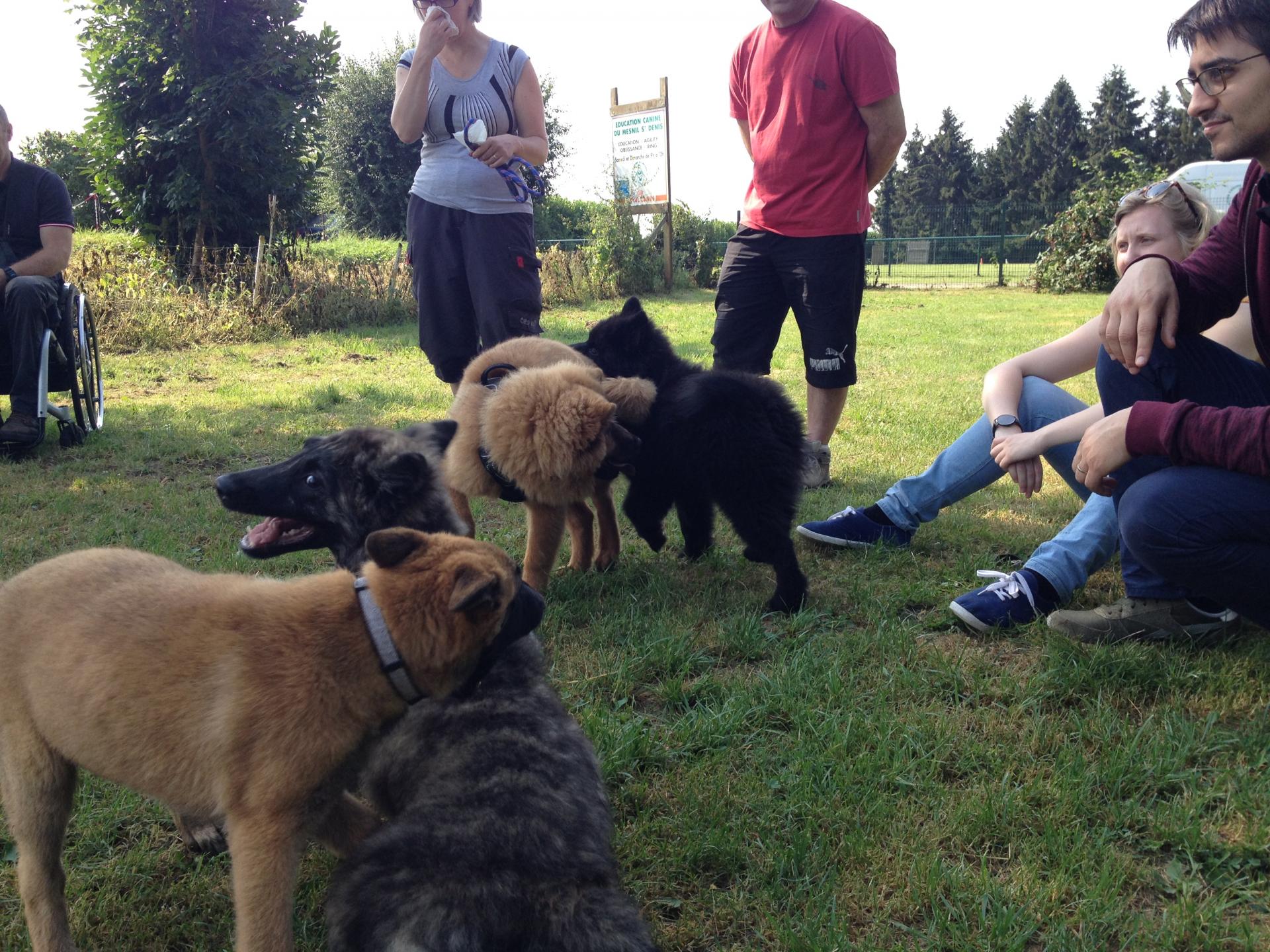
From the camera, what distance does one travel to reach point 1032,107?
65.2 metres

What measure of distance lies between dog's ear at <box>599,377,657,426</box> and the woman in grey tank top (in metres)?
1.16

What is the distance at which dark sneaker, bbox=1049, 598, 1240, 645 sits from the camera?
10.5ft

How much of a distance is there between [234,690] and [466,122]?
3.86 metres

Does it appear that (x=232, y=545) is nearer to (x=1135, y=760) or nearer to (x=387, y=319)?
(x=1135, y=760)

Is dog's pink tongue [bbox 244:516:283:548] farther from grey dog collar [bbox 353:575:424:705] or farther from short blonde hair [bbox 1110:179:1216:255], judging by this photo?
short blonde hair [bbox 1110:179:1216:255]

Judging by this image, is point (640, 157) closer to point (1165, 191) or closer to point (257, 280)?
point (257, 280)

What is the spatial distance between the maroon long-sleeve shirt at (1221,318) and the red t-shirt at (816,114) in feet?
8.01

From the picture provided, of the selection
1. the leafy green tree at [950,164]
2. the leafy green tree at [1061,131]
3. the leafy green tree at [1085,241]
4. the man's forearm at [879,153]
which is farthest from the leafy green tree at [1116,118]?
the man's forearm at [879,153]

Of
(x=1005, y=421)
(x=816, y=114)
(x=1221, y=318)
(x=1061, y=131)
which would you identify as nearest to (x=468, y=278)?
(x=816, y=114)

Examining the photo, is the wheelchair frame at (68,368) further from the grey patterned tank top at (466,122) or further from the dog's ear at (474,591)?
the dog's ear at (474,591)

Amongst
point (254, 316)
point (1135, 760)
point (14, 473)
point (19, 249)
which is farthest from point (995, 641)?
point (254, 316)

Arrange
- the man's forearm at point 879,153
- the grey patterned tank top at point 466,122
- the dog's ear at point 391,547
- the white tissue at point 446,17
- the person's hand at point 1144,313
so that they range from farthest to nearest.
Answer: the man's forearm at point 879,153
the grey patterned tank top at point 466,122
the white tissue at point 446,17
the person's hand at point 1144,313
the dog's ear at point 391,547

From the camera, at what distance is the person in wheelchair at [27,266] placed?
607 cm

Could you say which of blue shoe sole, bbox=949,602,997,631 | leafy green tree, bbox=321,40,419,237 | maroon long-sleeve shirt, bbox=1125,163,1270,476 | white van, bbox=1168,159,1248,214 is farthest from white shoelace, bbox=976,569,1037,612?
leafy green tree, bbox=321,40,419,237
